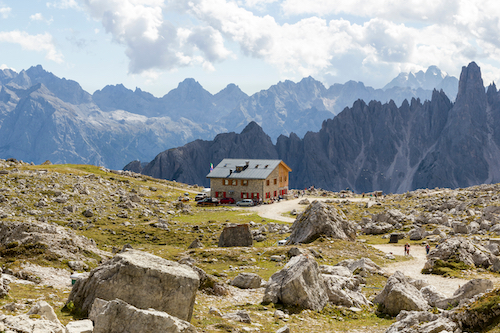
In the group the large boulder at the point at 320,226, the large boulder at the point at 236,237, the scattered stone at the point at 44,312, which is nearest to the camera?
the scattered stone at the point at 44,312

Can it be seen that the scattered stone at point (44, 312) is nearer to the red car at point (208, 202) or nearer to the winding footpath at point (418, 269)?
the winding footpath at point (418, 269)

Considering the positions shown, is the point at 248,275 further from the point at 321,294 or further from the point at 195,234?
the point at 195,234

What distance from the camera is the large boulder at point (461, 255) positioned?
36531mm

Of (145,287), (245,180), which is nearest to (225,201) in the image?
(245,180)

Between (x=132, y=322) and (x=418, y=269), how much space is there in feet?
105

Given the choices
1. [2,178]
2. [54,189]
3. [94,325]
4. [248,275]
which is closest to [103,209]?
[54,189]

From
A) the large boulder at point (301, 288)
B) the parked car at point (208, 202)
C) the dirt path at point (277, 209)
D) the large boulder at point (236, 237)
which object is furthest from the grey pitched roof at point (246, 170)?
the large boulder at point (301, 288)

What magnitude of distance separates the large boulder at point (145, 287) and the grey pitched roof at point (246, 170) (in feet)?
311

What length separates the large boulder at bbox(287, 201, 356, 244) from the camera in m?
46.0

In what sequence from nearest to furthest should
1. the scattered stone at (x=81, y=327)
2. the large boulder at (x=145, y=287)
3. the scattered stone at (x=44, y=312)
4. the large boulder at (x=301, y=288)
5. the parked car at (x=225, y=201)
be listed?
1. the scattered stone at (x=81, y=327)
2. the scattered stone at (x=44, y=312)
3. the large boulder at (x=145, y=287)
4. the large boulder at (x=301, y=288)
5. the parked car at (x=225, y=201)

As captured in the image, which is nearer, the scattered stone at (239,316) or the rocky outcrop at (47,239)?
the scattered stone at (239,316)

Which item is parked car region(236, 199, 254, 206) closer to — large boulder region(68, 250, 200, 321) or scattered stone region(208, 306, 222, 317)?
scattered stone region(208, 306, 222, 317)

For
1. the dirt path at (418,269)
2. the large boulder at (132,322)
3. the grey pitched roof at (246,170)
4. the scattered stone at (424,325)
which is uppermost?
the grey pitched roof at (246,170)

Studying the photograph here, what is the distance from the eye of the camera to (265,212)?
300 ft
